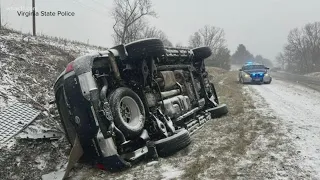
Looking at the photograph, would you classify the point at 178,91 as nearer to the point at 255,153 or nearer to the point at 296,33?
the point at 255,153

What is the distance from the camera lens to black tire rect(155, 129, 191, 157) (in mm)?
4898

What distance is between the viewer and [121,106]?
5016 millimetres

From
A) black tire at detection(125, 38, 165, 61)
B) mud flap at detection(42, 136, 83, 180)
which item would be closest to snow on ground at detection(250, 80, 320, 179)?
black tire at detection(125, 38, 165, 61)

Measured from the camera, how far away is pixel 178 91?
7078mm

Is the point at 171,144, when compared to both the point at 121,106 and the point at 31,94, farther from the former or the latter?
the point at 31,94

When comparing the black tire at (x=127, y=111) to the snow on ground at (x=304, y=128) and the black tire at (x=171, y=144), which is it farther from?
the snow on ground at (x=304, y=128)

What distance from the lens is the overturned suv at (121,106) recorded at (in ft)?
14.9

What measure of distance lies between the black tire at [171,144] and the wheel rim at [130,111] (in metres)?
0.53

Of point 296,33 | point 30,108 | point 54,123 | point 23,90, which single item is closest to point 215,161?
point 54,123

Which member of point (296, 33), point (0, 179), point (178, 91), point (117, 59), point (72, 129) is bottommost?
point (0, 179)

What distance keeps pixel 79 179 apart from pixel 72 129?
1030 millimetres

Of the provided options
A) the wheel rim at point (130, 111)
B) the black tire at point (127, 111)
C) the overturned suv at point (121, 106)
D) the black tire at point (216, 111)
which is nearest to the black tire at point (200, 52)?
the black tire at point (216, 111)

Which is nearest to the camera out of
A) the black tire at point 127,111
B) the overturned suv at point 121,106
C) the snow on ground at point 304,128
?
the snow on ground at point 304,128

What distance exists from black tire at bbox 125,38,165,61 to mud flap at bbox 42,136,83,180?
166cm
